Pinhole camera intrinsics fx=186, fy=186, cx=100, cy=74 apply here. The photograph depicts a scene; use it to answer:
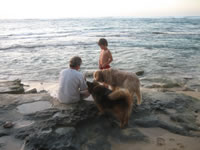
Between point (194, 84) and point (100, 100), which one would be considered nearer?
point (100, 100)

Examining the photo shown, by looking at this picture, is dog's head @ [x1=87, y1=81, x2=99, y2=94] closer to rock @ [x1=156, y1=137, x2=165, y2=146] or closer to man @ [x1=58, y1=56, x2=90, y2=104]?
man @ [x1=58, y1=56, x2=90, y2=104]

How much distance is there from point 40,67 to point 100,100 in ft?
23.4

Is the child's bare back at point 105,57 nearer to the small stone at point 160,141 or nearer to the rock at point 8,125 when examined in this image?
the small stone at point 160,141

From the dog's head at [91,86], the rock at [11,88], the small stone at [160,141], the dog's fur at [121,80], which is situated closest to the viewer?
the small stone at [160,141]

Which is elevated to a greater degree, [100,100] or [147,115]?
[100,100]

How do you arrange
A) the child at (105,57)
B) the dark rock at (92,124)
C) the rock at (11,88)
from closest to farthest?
the dark rock at (92,124)
the rock at (11,88)
the child at (105,57)

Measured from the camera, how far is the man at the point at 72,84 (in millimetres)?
4234

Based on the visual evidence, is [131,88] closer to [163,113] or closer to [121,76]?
[121,76]

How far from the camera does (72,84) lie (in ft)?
14.0

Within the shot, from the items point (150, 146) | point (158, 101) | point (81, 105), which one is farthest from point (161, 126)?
point (81, 105)

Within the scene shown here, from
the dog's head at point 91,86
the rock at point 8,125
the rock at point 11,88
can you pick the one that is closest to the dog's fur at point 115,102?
the dog's head at point 91,86

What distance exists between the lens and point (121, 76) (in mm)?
4828

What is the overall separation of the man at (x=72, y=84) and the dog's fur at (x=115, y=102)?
1.41ft

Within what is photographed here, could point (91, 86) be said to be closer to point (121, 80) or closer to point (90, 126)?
point (90, 126)
